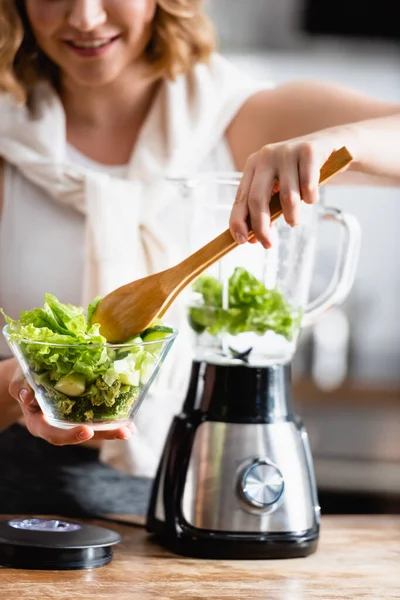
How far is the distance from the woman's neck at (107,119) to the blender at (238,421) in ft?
1.28

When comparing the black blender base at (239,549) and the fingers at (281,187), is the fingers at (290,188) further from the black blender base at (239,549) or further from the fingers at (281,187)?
the black blender base at (239,549)

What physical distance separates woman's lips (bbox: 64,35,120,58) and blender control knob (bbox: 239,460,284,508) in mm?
616

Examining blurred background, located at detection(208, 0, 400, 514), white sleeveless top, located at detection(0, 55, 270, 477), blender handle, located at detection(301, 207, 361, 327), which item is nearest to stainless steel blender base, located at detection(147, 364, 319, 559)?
blender handle, located at detection(301, 207, 361, 327)

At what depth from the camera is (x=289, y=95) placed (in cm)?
154

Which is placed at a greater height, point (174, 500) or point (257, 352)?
point (257, 352)

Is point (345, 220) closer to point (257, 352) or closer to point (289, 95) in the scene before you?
point (257, 352)

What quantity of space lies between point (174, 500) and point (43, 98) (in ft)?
2.32

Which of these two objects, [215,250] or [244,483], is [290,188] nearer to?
[215,250]

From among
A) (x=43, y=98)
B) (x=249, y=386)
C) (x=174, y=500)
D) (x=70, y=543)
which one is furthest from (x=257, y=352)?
(x=43, y=98)

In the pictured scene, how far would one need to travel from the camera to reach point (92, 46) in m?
1.45

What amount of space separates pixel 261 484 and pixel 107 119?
2.23ft

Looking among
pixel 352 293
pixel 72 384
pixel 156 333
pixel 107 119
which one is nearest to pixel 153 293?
pixel 156 333

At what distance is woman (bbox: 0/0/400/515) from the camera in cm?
150

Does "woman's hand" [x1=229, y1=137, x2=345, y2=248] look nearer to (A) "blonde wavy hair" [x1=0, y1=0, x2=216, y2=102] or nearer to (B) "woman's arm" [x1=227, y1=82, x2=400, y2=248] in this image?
(B) "woman's arm" [x1=227, y1=82, x2=400, y2=248]
